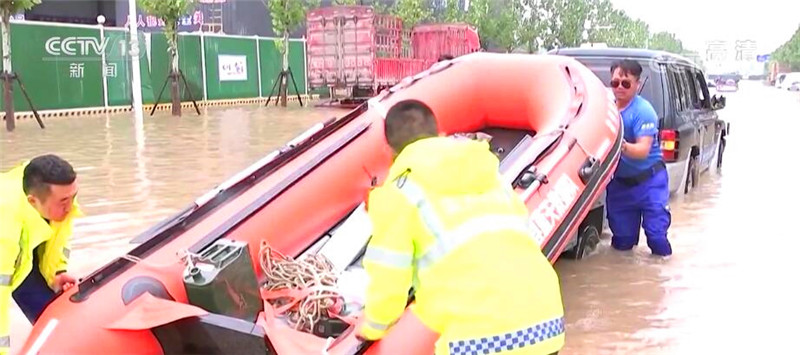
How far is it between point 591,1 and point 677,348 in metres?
42.9

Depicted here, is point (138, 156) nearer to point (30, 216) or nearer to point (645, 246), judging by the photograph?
point (645, 246)

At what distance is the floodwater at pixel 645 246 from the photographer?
3977 mm

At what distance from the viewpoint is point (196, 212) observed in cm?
386

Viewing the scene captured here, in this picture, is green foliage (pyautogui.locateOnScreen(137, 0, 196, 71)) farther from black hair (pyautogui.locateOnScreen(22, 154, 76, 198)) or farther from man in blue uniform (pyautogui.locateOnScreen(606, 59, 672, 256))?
black hair (pyautogui.locateOnScreen(22, 154, 76, 198))

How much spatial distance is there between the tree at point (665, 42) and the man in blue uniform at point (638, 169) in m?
74.1

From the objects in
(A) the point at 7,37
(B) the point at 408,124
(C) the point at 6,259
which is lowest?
(C) the point at 6,259

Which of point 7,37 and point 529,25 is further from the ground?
point 529,25

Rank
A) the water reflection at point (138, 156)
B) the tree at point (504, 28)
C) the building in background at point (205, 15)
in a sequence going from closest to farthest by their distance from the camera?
the water reflection at point (138, 156) → the building in background at point (205, 15) → the tree at point (504, 28)

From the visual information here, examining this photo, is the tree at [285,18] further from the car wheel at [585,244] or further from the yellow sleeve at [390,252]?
the yellow sleeve at [390,252]

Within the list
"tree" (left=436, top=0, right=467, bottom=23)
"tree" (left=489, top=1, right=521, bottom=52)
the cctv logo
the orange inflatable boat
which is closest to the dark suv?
the orange inflatable boat

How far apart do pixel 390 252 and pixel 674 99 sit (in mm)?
4612

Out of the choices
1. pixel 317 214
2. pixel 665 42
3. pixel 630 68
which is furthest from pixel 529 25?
pixel 665 42

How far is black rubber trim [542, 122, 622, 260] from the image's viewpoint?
148 inches

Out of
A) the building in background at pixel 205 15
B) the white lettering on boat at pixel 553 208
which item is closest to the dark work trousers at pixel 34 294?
the white lettering on boat at pixel 553 208
